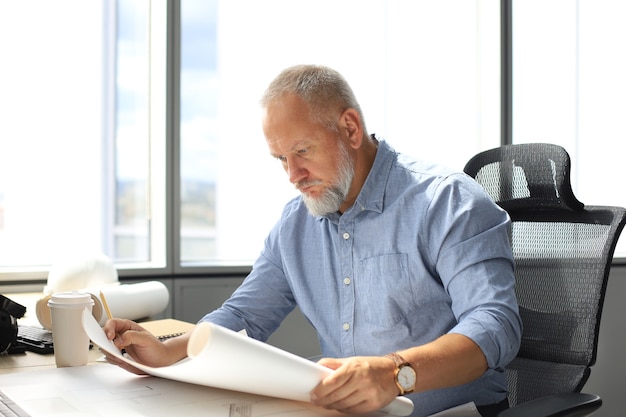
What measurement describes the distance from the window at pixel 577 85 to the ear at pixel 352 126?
6.50ft

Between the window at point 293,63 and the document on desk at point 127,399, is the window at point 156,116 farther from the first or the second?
the document on desk at point 127,399

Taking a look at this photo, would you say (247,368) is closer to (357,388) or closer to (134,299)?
(357,388)

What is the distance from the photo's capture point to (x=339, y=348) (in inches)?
63.0

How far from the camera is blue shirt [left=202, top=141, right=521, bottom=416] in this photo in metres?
A: 1.35

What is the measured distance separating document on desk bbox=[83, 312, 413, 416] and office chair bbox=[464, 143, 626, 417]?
609 mm

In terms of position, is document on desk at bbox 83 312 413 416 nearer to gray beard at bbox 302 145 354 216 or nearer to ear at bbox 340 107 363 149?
gray beard at bbox 302 145 354 216

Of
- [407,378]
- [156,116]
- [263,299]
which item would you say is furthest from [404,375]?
[156,116]

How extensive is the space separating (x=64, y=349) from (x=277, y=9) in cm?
205

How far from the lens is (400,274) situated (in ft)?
4.92

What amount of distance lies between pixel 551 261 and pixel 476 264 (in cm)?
38

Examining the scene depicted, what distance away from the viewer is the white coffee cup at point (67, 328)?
4.37ft

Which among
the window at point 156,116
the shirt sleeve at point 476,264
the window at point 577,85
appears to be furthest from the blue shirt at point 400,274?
the window at point 577,85

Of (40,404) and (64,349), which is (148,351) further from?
(40,404)

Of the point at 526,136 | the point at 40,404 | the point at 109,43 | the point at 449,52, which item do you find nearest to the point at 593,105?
the point at 526,136
